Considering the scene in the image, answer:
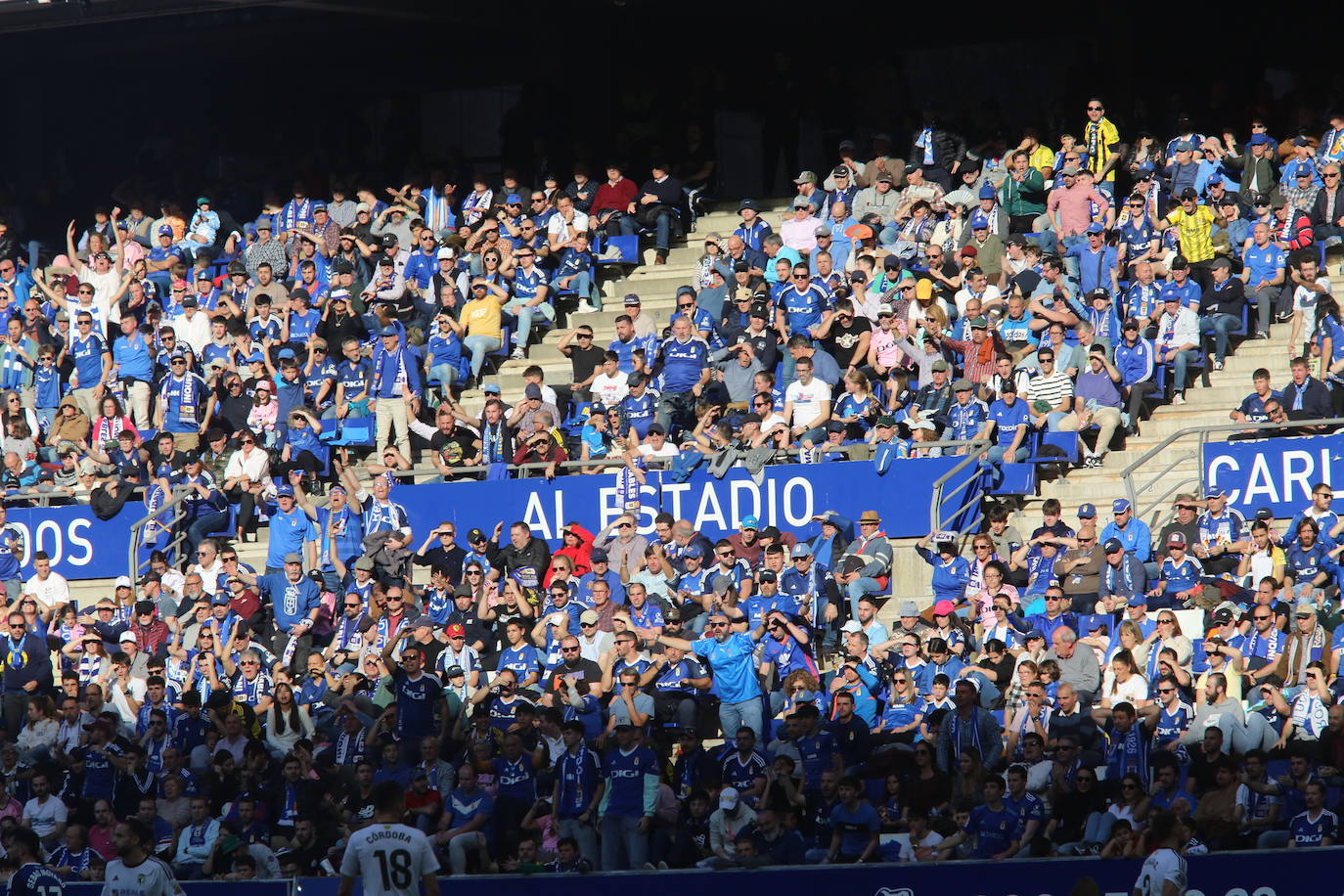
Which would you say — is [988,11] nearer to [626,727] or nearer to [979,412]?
[979,412]

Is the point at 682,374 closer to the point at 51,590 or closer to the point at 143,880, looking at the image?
the point at 51,590

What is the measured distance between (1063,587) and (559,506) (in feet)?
16.1

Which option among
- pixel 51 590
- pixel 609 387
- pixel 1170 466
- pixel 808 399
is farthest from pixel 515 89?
pixel 1170 466

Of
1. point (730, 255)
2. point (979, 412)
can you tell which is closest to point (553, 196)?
point (730, 255)

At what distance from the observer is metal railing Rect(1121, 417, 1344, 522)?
58.7ft

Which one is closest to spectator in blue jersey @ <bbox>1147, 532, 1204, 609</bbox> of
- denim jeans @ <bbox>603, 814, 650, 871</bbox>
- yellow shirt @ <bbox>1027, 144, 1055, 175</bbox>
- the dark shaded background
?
denim jeans @ <bbox>603, 814, 650, 871</bbox>

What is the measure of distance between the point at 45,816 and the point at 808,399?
745 centimetres

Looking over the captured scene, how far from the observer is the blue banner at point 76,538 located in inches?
851

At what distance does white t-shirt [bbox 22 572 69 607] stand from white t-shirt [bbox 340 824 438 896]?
10550 mm

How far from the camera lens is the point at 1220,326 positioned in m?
19.3

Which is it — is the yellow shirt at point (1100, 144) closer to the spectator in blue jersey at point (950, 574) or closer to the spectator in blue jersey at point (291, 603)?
the spectator in blue jersey at point (950, 574)

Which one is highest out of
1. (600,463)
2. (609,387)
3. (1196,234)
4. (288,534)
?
(1196,234)

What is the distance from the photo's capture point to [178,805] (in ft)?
57.3

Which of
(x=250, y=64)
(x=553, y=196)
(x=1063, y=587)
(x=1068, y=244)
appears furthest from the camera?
(x=250, y=64)
